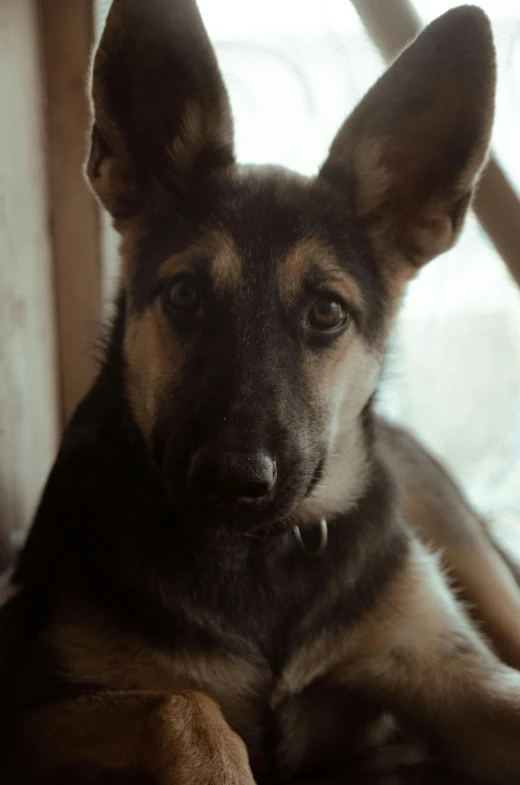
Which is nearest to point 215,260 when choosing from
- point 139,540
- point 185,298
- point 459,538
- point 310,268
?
point 185,298

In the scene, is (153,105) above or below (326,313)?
above

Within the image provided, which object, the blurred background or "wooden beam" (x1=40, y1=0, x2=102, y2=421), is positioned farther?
"wooden beam" (x1=40, y1=0, x2=102, y2=421)

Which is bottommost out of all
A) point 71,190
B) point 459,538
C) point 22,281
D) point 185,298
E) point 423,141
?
point 459,538

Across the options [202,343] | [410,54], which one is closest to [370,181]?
[410,54]

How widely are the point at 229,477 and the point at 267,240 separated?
0.66 metres

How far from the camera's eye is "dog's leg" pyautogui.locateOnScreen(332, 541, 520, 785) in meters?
1.84

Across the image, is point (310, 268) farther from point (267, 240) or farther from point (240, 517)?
point (240, 517)

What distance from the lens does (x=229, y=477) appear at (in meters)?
1.46

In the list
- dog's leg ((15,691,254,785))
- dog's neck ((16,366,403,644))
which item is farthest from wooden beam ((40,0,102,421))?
dog's leg ((15,691,254,785))

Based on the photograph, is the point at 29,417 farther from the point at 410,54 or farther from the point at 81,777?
the point at 410,54

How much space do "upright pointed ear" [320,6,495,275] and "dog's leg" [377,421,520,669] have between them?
632mm

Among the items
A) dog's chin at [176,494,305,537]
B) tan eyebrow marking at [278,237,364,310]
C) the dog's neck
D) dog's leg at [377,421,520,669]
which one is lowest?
dog's leg at [377,421,520,669]

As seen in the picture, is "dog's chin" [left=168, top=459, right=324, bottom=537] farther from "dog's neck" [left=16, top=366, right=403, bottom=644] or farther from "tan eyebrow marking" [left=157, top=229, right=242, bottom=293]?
"tan eyebrow marking" [left=157, top=229, right=242, bottom=293]

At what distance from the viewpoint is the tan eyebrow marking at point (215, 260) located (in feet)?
5.81
